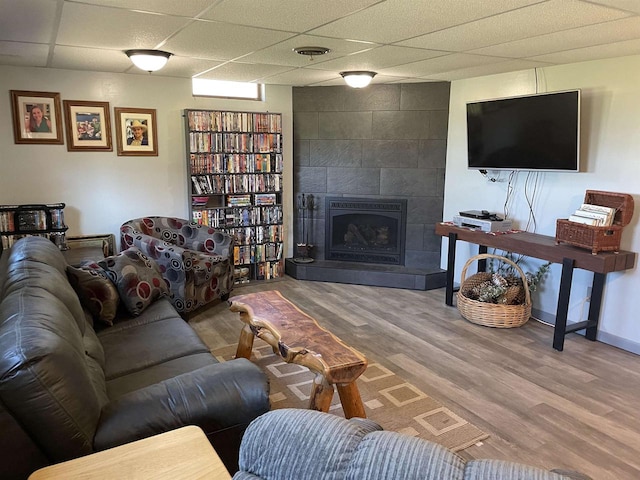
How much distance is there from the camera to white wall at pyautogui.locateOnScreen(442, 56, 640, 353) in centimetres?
364

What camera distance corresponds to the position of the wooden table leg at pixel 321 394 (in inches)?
95.9

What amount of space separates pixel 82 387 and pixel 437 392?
2.17 meters

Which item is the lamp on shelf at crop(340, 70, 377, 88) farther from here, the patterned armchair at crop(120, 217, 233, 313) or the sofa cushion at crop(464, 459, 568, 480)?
the sofa cushion at crop(464, 459, 568, 480)

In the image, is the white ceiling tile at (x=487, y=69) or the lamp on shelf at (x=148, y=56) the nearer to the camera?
the lamp on shelf at (x=148, y=56)

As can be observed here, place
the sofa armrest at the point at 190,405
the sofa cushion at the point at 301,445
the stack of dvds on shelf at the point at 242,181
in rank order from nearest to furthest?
1. the sofa cushion at the point at 301,445
2. the sofa armrest at the point at 190,405
3. the stack of dvds on shelf at the point at 242,181

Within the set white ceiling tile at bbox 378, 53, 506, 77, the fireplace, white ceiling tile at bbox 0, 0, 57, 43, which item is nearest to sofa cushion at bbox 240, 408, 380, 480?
white ceiling tile at bbox 0, 0, 57, 43

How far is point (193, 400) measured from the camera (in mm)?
1818

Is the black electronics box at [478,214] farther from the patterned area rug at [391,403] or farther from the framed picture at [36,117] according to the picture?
the framed picture at [36,117]

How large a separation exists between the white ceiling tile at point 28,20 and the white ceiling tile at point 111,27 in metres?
0.07

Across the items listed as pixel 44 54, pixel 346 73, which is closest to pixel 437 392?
pixel 346 73

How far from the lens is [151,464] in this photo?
1.26 m

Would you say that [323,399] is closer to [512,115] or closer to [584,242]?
[584,242]

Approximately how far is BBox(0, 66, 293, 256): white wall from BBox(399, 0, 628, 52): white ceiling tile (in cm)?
281

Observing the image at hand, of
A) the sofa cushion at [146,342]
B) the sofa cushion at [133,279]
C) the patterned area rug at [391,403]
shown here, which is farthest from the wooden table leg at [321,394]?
the sofa cushion at [133,279]
